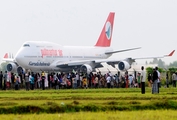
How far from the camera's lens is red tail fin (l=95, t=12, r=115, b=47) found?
3580 inches

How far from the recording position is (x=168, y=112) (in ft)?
76.1

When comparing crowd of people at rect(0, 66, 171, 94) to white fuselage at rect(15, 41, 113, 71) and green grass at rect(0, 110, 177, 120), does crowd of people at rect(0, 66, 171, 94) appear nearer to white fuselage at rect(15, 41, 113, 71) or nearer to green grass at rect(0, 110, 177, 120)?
white fuselage at rect(15, 41, 113, 71)

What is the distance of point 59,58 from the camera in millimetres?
77438

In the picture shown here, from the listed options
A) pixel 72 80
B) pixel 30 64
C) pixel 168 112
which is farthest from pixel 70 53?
pixel 168 112

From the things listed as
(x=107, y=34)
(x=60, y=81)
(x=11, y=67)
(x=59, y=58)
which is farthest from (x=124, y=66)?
(x=107, y=34)

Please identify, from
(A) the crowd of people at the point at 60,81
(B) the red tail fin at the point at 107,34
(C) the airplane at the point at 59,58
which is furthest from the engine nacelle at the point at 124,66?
(B) the red tail fin at the point at 107,34

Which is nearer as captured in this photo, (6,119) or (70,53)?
(6,119)

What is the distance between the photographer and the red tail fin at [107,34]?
3580 inches

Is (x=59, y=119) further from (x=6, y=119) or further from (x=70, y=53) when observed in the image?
(x=70, y=53)

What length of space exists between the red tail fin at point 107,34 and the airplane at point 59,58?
1503 mm

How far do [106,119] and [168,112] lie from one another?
12.4ft

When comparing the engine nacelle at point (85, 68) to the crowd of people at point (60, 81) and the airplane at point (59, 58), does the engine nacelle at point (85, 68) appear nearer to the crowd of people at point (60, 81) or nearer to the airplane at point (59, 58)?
the airplane at point (59, 58)

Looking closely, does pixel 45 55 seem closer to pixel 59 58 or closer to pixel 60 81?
pixel 59 58

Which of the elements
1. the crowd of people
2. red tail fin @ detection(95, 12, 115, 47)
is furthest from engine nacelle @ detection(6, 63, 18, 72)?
red tail fin @ detection(95, 12, 115, 47)
